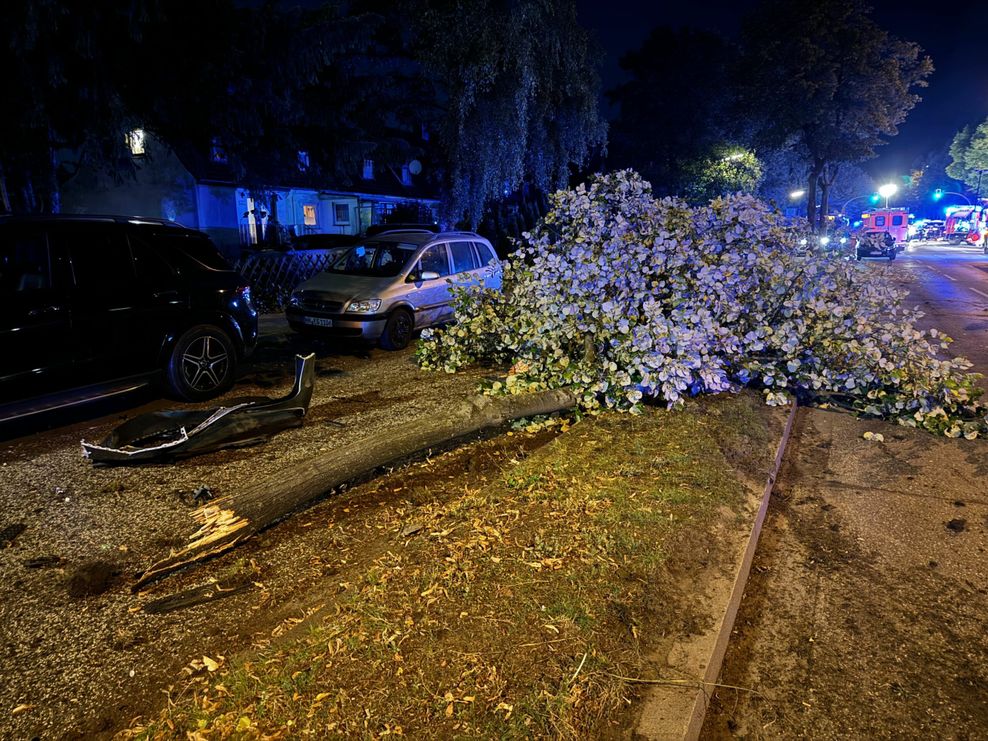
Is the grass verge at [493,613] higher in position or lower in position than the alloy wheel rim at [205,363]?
lower

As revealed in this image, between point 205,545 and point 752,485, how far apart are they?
395 cm

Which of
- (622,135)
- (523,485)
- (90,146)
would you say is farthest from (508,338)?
(622,135)

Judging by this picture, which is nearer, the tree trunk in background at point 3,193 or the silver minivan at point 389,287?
the silver minivan at point 389,287

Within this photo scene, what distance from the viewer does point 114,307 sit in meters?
5.82

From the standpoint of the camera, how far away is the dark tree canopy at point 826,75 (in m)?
31.0

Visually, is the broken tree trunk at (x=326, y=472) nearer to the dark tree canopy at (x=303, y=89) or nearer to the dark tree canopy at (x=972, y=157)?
the dark tree canopy at (x=303, y=89)

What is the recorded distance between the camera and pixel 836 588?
12.4 ft

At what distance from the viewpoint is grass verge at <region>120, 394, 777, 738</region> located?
2.51m

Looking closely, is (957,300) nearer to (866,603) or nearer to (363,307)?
(363,307)

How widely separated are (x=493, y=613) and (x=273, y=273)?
13.8m

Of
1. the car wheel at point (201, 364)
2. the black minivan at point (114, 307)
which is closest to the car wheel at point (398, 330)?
the black minivan at point (114, 307)

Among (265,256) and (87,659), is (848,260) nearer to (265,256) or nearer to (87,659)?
(87,659)

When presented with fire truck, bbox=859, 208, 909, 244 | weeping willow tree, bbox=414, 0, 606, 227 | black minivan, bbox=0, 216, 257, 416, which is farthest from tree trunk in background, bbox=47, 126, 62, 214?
fire truck, bbox=859, 208, 909, 244

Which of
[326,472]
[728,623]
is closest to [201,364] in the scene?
[326,472]
